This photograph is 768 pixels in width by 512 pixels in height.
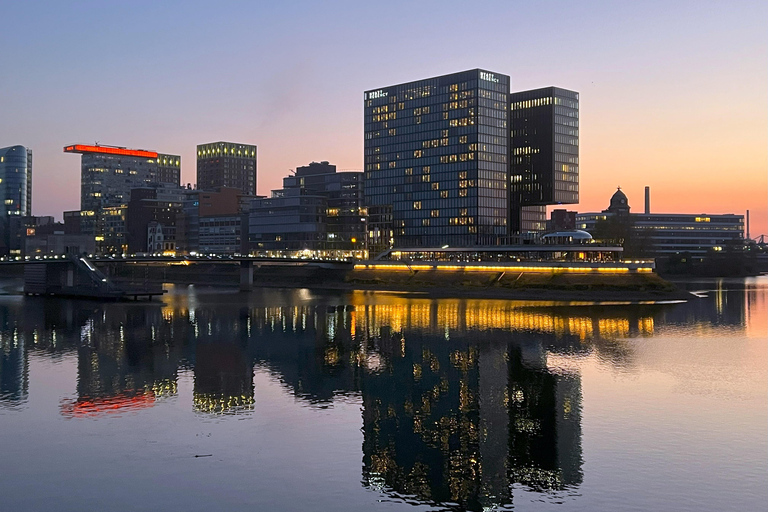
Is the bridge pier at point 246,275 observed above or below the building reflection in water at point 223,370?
above

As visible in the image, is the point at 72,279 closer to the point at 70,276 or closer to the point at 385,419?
the point at 70,276

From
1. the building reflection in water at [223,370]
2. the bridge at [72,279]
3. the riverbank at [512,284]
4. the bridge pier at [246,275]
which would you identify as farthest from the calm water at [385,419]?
the bridge pier at [246,275]

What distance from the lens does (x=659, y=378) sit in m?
58.2

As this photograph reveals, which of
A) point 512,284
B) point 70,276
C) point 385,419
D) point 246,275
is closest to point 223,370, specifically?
point 385,419

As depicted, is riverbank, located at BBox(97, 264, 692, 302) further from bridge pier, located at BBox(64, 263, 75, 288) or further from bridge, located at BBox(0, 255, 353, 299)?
bridge pier, located at BBox(64, 263, 75, 288)

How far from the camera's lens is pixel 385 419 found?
148ft

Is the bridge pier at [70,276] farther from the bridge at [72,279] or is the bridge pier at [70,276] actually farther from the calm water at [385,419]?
the calm water at [385,419]

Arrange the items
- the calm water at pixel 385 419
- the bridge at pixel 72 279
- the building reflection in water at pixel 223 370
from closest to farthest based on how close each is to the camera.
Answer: the calm water at pixel 385 419 < the building reflection in water at pixel 223 370 < the bridge at pixel 72 279

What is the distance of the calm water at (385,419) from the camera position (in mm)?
32844

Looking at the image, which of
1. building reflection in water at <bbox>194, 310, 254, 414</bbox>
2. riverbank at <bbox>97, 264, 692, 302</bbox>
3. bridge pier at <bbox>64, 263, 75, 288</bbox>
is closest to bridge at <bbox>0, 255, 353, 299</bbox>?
bridge pier at <bbox>64, 263, 75, 288</bbox>

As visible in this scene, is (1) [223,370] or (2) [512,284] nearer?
(1) [223,370]

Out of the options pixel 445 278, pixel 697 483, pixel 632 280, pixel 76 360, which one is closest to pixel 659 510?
pixel 697 483

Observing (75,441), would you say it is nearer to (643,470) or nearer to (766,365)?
(643,470)

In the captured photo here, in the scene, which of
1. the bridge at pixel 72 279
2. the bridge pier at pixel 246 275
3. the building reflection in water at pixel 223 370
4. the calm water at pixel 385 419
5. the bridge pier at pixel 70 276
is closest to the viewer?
the calm water at pixel 385 419
